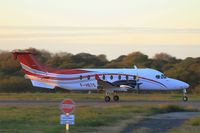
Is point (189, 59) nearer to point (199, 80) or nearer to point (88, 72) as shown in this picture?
point (199, 80)

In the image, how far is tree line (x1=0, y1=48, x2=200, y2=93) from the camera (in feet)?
253

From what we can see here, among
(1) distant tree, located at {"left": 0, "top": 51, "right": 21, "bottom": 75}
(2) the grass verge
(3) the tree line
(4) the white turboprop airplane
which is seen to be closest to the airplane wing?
(4) the white turboprop airplane

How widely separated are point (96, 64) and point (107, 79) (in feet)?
150

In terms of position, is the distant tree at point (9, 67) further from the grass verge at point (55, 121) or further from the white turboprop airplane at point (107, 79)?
the grass verge at point (55, 121)

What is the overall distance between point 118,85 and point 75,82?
177 inches

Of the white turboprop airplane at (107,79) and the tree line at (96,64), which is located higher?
the tree line at (96,64)

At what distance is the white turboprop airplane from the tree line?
21289mm

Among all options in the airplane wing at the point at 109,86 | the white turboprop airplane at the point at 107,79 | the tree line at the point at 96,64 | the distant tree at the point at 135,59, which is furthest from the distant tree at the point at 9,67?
the airplane wing at the point at 109,86

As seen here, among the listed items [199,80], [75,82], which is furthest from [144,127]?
[199,80]

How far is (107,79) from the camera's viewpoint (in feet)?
166

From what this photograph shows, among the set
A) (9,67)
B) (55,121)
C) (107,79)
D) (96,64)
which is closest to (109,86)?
(107,79)

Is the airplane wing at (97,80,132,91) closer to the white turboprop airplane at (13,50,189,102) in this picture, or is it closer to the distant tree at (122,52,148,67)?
the white turboprop airplane at (13,50,189,102)

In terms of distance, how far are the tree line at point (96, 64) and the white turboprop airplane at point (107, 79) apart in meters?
21.3

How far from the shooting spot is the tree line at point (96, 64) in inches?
3041
